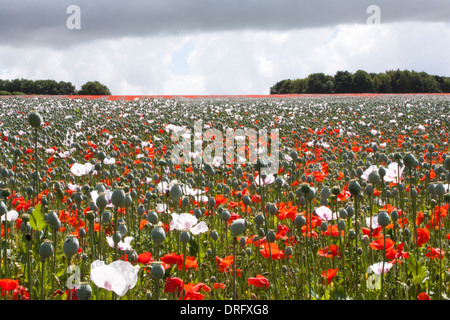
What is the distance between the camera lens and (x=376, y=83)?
74.2m

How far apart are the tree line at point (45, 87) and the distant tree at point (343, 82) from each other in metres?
33.5

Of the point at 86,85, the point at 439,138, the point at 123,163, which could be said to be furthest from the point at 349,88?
the point at 123,163

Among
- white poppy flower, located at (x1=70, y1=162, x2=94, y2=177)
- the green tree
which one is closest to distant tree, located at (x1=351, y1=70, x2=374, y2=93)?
the green tree

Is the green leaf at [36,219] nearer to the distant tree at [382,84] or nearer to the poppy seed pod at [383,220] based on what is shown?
the poppy seed pod at [383,220]

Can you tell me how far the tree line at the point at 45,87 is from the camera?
202ft

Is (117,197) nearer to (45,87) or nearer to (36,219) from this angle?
(36,219)

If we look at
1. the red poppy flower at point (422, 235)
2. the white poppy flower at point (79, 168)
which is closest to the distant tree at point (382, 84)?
the white poppy flower at point (79, 168)

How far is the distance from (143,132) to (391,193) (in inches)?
309

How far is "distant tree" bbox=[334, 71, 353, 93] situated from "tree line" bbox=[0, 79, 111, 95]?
110 feet

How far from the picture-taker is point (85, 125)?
39.0 feet

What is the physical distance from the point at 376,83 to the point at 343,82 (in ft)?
17.9

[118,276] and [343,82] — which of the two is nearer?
[118,276]

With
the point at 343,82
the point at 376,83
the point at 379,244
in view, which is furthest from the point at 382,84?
the point at 379,244
